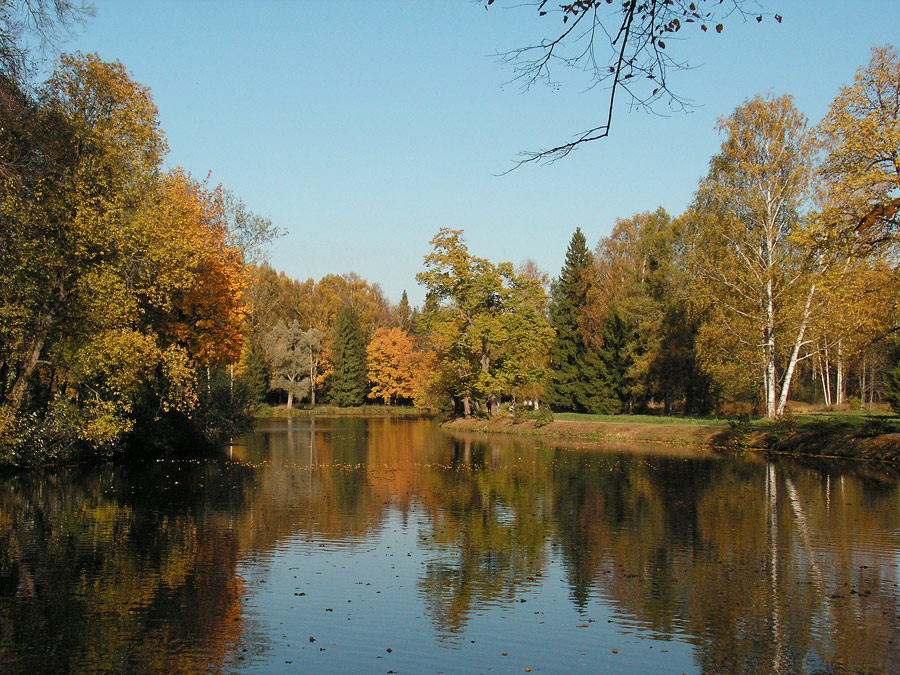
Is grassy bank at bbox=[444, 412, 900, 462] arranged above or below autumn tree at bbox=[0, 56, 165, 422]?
below

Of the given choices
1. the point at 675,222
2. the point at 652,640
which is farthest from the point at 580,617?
the point at 675,222

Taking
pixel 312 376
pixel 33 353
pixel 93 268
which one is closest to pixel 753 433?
pixel 93 268

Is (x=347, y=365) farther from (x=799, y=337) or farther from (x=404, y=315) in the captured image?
(x=799, y=337)

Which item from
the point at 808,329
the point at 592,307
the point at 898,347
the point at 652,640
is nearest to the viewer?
the point at 652,640

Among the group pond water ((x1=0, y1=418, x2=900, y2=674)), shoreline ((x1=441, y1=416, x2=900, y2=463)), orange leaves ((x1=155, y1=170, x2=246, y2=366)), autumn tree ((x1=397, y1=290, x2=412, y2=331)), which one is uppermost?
autumn tree ((x1=397, y1=290, x2=412, y2=331))

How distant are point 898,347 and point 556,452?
30.5 m

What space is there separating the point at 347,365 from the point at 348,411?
5783mm

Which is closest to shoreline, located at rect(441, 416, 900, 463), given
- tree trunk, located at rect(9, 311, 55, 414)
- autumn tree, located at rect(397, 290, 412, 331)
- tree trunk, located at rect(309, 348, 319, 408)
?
tree trunk, located at rect(9, 311, 55, 414)

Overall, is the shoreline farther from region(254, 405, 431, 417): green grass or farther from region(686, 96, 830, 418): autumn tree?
region(254, 405, 431, 417): green grass

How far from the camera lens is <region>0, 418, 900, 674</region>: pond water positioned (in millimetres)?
7797

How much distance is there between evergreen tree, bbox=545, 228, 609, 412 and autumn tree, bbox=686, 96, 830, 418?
18663mm

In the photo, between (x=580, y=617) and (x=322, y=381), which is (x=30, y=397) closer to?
(x=580, y=617)

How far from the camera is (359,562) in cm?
1202

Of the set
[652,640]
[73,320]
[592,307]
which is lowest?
[652,640]
